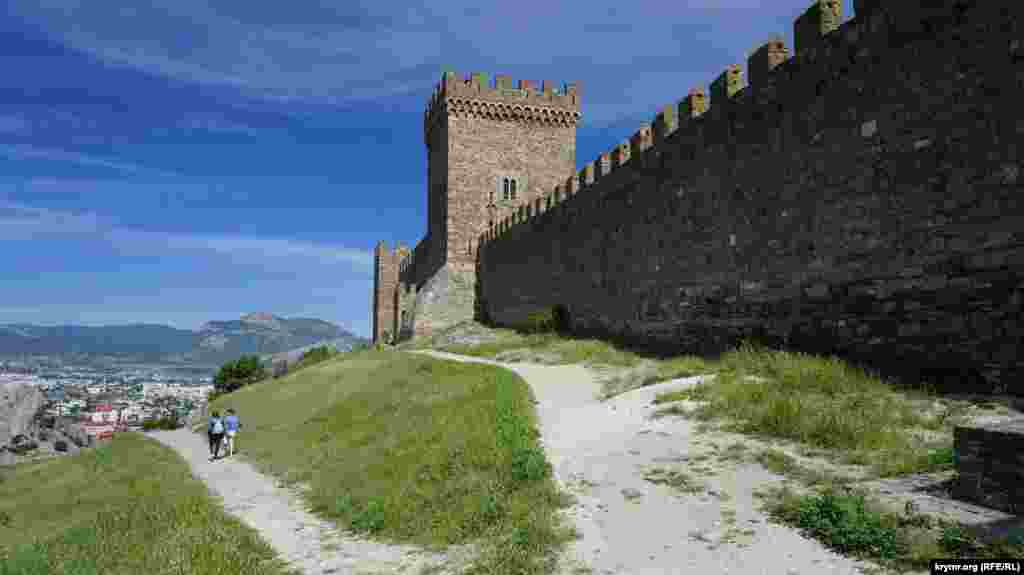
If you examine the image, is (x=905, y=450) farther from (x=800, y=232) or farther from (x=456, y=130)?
(x=456, y=130)

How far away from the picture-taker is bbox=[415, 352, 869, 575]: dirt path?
16.6ft

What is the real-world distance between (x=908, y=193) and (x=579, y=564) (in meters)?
7.77

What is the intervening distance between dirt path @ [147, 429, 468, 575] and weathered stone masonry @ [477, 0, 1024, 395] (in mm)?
7374

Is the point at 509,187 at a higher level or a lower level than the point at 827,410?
higher

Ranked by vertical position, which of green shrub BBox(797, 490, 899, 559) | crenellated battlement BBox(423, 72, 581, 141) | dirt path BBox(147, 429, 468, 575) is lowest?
dirt path BBox(147, 429, 468, 575)

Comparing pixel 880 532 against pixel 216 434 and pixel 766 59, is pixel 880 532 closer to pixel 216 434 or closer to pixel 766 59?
pixel 766 59

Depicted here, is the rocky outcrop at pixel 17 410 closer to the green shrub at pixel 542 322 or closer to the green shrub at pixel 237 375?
the green shrub at pixel 237 375

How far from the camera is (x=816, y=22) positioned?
12.1 metres

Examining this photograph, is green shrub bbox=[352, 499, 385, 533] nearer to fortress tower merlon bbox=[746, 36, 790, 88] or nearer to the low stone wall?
the low stone wall

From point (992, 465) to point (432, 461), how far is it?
6.58 m

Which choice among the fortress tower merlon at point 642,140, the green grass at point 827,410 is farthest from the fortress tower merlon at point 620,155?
the green grass at point 827,410

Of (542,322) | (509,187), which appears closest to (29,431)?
(509,187)

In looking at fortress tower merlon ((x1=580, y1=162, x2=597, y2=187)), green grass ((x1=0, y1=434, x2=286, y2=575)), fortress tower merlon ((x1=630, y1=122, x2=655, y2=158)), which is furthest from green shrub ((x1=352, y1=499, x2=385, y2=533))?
fortress tower merlon ((x1=580, y1=162, x2=597, y2=187))

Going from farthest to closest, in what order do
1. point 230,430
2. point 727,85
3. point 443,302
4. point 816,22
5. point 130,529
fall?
point 443,302 → point 230,430 → point 727,85 → point 816,22 → point 130,529
